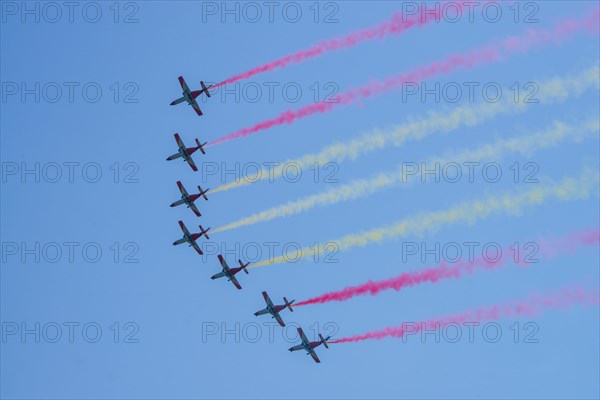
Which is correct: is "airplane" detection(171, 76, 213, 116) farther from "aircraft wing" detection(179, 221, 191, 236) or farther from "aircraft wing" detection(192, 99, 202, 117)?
"aircraft wing" detection(179, 221, 191, 236)

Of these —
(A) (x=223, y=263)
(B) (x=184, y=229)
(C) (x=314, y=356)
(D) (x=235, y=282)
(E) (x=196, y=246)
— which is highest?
(B) (x=184, y=229)

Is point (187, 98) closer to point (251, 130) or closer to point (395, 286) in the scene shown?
point (251, 130)

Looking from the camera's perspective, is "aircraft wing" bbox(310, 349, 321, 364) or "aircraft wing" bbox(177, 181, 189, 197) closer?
"aircraft wing" bbox(310, 349, 321, 364)

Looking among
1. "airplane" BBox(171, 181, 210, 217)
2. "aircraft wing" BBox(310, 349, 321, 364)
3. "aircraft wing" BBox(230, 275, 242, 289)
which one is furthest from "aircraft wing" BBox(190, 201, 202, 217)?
"aircraft wing" BBox(310, 349, 321, 364)

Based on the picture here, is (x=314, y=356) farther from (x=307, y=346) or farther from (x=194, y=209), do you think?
(x=194, y=209)

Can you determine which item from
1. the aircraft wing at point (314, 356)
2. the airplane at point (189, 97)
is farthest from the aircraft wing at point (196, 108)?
the aircraft wing at point (314, 356)

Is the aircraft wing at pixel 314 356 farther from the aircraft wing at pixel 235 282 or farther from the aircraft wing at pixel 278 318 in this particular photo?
the aircraft wing at pixel 235 282

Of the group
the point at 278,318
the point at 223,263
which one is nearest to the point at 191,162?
the point at 223,263

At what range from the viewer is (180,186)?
6919cm

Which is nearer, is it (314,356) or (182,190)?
(314,356)

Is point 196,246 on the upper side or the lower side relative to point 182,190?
lower

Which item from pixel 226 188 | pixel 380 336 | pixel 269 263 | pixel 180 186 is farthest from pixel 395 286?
pixel 180 186

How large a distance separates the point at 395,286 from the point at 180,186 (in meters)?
16.8

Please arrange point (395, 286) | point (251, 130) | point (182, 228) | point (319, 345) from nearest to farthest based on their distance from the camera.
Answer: point (395, 286) < point (251, 130) < point (319, 345) < point (182, 228)
